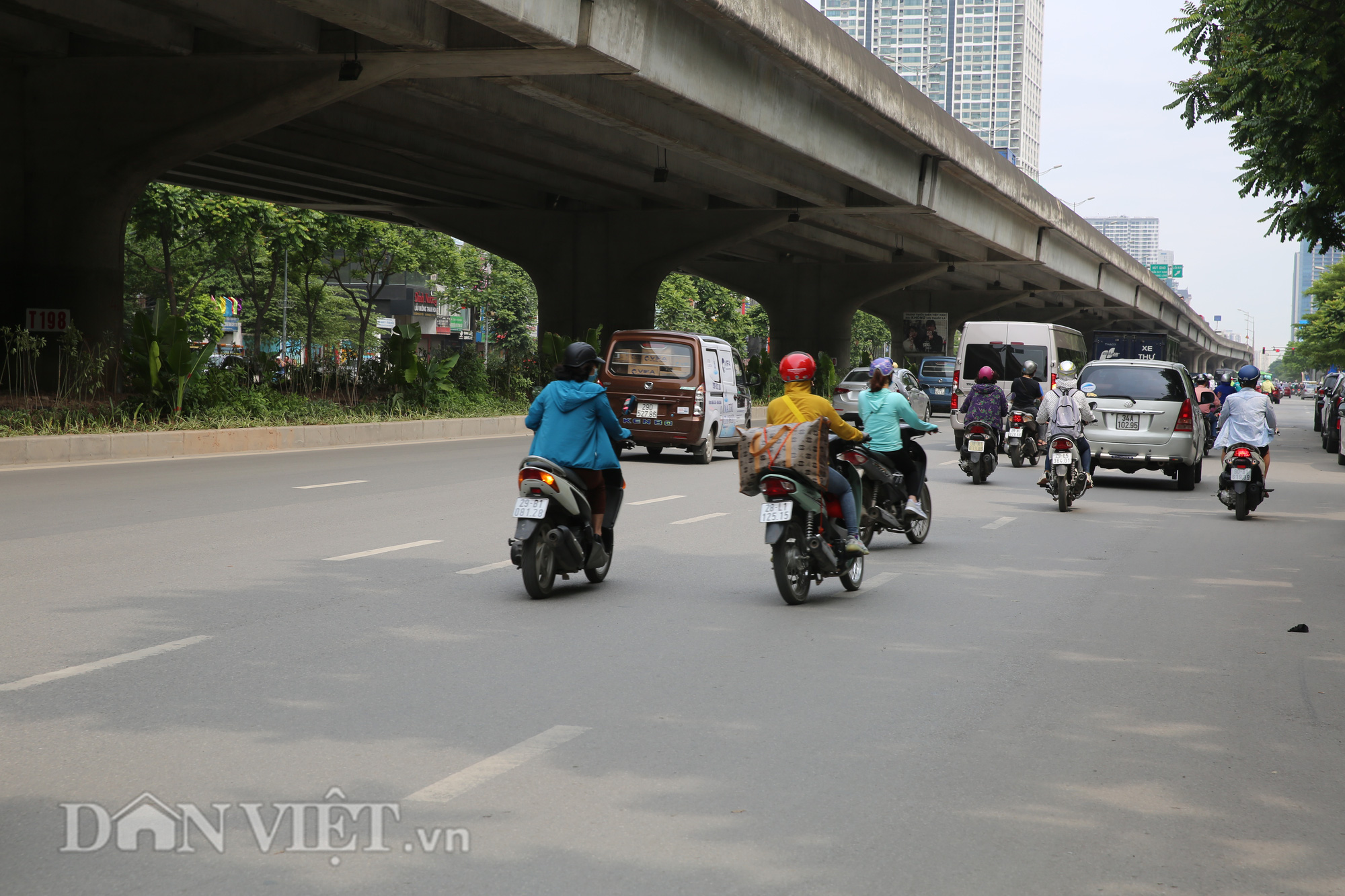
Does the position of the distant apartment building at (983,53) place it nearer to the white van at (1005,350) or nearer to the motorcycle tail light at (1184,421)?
the white van at (1005,350)

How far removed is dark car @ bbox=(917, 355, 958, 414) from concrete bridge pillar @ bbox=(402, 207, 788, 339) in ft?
30.1

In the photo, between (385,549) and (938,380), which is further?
(938,380)

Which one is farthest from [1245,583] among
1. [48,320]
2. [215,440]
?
[48,320]

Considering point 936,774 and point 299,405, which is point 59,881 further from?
point 299,405

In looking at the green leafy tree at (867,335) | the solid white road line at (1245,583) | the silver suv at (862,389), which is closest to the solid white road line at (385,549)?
the solid white road line at (1245,583)

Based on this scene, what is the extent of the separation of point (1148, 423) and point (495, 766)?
50.0ft

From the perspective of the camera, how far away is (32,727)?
5.19 m

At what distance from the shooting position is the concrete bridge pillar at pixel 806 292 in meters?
56.0

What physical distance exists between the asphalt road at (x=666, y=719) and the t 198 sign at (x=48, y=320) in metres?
11.7

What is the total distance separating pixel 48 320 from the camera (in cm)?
2184

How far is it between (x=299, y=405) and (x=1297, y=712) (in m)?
19.9

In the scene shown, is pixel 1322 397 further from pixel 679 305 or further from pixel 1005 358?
pixel 679 305

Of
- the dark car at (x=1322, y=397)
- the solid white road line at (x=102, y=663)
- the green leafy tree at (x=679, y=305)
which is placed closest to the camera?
the solid white road line at (x=102, y=663)

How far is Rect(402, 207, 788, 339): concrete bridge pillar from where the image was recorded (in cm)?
3859
